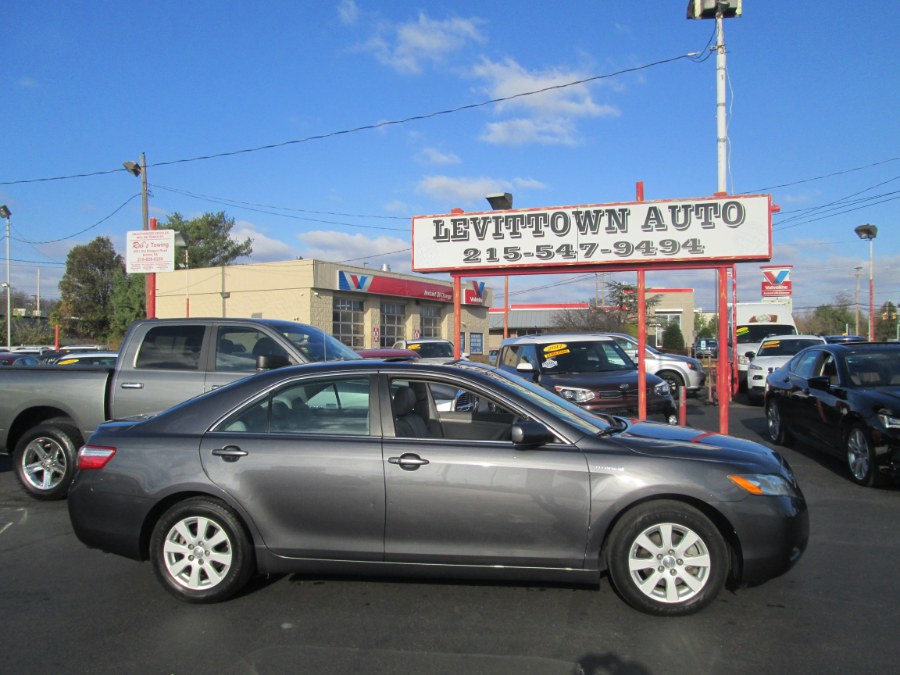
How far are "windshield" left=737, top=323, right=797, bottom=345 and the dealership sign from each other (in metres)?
8.03

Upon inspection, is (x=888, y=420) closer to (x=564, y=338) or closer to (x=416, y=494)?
(x=564, y=338)

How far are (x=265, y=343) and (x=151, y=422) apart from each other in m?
3.09

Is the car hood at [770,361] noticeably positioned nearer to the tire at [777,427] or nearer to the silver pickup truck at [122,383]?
the tire at [777,427]

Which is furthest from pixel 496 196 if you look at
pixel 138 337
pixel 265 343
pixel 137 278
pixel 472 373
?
pixel 137 278

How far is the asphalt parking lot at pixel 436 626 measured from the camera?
11.5 ft

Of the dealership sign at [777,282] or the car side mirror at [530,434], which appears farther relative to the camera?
the dealership sign at [777,282]

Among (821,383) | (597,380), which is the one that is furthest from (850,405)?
(597,380)

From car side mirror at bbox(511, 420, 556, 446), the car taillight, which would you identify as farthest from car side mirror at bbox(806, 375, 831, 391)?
the car taillight

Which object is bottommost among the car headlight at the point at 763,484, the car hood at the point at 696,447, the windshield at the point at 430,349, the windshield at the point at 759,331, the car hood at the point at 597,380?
A: the car headlight at the point at 763,484

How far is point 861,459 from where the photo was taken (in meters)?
7.29

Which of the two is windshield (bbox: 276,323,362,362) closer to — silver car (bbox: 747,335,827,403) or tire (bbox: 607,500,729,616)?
tire (bbox: 607,500,729,616)

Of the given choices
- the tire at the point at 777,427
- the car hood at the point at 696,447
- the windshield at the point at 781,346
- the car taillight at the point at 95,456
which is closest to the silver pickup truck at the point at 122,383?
the car taillight at the point at 95,456

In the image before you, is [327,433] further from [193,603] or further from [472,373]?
[193,603]

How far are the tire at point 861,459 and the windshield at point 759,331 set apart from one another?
1466cm
